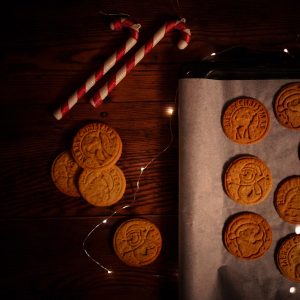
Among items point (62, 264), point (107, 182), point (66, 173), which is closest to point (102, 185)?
point (107, 182)

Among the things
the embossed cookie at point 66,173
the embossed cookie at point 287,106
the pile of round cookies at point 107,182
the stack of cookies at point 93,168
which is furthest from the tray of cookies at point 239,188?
the embossed cookie at point 66,173

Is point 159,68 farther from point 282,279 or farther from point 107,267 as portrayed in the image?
point 282,279

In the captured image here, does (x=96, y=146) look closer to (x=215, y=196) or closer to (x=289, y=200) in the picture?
(x=215, y=196)

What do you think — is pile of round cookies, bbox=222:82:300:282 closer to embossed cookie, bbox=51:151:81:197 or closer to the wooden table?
the wooden table

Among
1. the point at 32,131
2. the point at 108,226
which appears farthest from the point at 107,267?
the point at 32,131

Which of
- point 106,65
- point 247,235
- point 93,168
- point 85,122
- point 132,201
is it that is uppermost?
point 106,65

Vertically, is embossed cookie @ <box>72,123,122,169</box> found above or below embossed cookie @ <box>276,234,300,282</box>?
above

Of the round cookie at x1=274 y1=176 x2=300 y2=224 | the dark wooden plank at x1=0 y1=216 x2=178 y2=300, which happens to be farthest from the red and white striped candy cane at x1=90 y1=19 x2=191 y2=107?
the round cookie at x1=274 y1=176 x2=300 y2=224

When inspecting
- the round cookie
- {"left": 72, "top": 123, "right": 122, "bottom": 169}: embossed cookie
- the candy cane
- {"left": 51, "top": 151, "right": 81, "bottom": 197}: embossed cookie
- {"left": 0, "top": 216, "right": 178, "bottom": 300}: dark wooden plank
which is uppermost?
the candy cane
